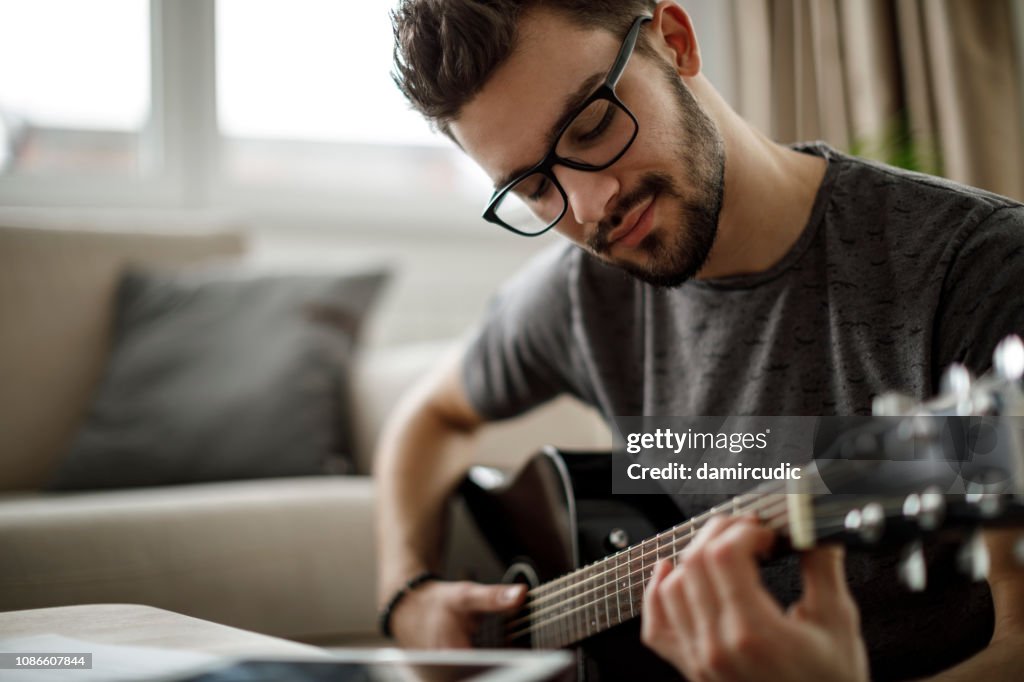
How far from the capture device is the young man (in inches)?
28.5

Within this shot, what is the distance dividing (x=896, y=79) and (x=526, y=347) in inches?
37.5

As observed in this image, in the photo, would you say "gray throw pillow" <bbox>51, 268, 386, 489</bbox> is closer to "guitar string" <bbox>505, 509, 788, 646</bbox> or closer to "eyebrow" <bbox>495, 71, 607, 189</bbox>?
"guitar string" <bbox>505, 509, 788, 646</bbox>

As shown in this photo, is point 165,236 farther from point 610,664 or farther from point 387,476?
point 610,664

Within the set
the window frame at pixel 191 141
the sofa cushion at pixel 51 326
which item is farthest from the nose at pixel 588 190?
the window frame at pixel 191 141

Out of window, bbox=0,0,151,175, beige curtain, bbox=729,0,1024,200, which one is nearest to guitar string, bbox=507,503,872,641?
beige curtain, bbox=729,0,1024,200

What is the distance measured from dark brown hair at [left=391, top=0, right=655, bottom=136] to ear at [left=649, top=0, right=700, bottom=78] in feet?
0.07

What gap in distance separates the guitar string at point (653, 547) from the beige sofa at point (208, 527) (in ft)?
1.13

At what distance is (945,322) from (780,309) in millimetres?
169

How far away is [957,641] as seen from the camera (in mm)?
747

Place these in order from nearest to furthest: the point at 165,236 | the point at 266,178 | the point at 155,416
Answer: the point at 155,416 → the point at 165,236 → the point at 266,178

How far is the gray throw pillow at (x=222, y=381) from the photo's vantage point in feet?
4.96

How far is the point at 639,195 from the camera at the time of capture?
0.84 meters

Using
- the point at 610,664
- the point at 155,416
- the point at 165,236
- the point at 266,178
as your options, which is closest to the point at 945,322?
the point at 610,664

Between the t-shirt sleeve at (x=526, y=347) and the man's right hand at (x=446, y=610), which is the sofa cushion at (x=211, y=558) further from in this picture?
the t-shirt sleeve at (x=526, y=347)
